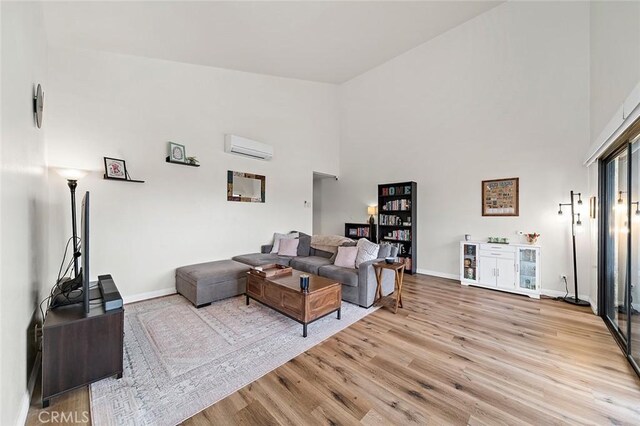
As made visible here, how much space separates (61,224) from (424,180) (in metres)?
5.92

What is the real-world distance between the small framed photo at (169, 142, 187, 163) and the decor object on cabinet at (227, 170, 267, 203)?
81cm

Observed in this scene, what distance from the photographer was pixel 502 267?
4043 mm

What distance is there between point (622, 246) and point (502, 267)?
1.61 meters

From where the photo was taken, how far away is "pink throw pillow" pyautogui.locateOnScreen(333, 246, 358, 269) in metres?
3.77

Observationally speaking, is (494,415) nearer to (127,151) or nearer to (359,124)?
(127,151)

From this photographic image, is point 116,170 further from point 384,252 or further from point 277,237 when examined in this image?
point 384,252

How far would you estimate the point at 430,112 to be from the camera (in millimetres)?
5109

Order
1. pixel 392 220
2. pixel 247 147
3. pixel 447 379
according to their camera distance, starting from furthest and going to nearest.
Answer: pixel 392 220 → pixel 247 147 → pixel 447 379

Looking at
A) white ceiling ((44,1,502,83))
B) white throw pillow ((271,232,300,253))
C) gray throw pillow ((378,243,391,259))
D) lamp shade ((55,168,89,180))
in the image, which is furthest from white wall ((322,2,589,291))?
lamp shade ((55,168,89,180))

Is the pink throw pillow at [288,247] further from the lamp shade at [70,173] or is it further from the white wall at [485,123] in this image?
the lamp shade at [70,173]

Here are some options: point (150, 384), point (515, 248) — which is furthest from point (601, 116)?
point (150, 384)

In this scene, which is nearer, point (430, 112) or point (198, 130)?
point (198, 130)

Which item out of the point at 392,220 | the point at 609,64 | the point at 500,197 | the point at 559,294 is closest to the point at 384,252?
the point at 392,220

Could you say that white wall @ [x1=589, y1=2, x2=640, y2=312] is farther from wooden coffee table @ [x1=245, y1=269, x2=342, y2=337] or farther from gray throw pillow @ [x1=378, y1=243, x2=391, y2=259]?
wooden coffee table @ [x1=245, y1=269, x2=342, y2=337]
